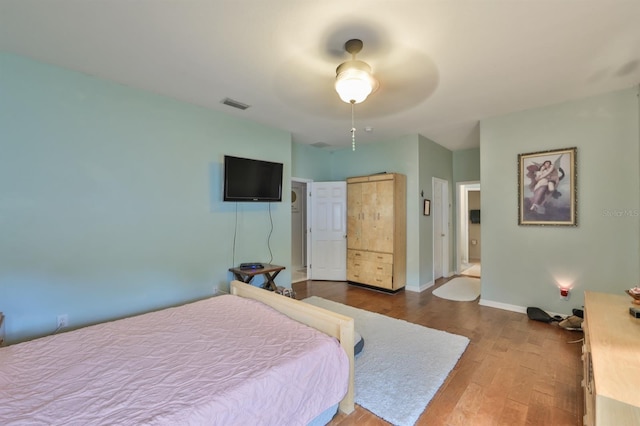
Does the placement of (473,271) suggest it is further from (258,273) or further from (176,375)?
(176,375)

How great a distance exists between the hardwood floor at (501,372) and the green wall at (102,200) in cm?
231

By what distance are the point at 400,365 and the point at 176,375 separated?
5.81 feet

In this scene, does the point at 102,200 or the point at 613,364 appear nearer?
the point at 613,364

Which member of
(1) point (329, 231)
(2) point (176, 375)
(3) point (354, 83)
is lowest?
(2) point (176, 375)

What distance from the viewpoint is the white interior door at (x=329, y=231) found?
17.1ft

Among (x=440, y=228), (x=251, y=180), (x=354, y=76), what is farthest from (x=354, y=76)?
(x=440, y=228)

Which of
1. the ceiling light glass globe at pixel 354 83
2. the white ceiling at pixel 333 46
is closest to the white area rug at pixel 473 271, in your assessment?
the white ceiling at pixel 333 46

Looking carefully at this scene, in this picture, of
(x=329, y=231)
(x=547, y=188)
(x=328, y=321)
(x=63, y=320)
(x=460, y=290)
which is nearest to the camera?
(x=328, y=321)

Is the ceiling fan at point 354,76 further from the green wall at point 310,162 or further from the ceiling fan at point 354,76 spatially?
the green wall at point 310,162

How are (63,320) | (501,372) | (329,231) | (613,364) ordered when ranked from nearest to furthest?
(613,364)
(501,372)
(63,320)
(329,231)

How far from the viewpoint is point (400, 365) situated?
7.61ft

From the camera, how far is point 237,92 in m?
2.95

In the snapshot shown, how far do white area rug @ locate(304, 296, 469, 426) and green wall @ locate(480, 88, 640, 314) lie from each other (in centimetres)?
145

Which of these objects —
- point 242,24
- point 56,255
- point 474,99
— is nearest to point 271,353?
point 242,24
